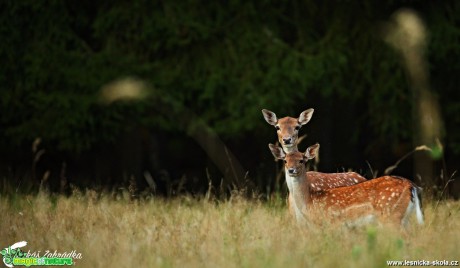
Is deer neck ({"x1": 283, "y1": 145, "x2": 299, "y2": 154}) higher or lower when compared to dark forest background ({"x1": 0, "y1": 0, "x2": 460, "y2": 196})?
lower

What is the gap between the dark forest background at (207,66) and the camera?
1333 cm

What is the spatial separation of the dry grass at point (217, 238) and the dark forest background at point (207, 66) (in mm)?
4909

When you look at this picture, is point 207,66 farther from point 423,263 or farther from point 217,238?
point 423,263

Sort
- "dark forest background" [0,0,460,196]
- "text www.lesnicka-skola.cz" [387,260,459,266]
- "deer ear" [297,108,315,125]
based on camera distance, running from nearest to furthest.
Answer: "text www.lesnicka-skola.cz" [387,260,459,266]
"deer ear" [297,108,315,125]
"dark forest background" [0,0,460,196]

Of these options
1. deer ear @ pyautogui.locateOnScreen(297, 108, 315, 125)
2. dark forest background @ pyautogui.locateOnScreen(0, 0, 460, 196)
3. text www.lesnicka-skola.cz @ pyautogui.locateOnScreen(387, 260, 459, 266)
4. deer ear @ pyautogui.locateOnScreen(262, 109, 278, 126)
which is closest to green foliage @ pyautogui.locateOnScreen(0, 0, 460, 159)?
dark forest background @ pyautogui.locateOnScreen(0, 0, 460, 196)

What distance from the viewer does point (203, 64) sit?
13.8 metres

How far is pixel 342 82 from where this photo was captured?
1370 cm

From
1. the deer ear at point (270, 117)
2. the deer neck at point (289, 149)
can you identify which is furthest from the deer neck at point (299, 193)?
the deer ear at point (270, 117)

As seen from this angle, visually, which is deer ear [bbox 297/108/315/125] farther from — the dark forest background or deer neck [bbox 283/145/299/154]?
the dark forest background

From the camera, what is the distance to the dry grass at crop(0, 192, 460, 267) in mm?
6004

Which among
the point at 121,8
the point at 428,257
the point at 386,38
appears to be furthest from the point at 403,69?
the point at 428,257

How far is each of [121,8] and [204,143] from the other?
2.80m

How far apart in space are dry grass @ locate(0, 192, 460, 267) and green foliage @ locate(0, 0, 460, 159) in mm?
4926

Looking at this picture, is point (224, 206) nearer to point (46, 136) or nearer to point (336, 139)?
point (46, 136)
